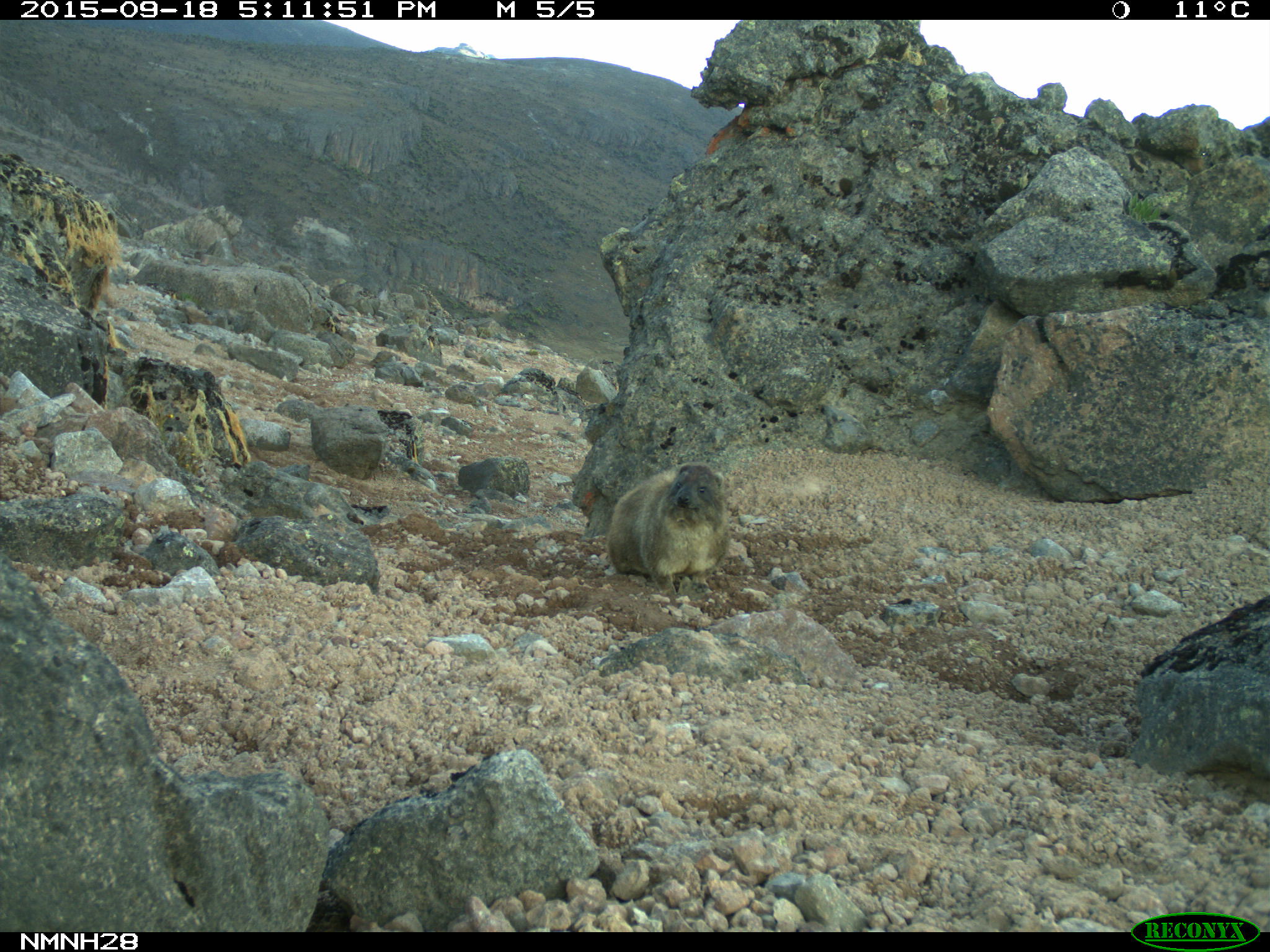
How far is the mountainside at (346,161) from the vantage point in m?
40.2

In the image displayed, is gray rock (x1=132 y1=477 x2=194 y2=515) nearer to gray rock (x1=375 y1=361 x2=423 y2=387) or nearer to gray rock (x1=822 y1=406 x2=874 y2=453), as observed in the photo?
gray rock (x1=822 y1=406 x2=874 y2=453)

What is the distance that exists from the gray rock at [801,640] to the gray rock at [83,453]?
3.47 metres

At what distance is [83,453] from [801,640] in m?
3.95

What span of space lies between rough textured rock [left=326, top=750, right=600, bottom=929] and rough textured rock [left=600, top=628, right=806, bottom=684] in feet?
4.70

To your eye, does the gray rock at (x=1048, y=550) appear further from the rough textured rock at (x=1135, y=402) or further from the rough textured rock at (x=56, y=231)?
the rough textured rock at (x=56, y=231)

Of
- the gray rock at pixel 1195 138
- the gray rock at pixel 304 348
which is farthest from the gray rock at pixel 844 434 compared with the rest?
the gray rock at pixel 304 348

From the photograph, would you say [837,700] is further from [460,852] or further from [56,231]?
[56,231]

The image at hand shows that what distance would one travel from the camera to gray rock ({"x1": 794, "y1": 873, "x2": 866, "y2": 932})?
2111 millimetres

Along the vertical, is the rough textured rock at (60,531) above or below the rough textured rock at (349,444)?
above

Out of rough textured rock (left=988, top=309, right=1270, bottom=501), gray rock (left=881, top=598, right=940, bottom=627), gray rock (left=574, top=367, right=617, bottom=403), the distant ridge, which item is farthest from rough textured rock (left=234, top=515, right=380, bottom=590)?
the distant ridge

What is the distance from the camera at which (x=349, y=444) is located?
8805 mm

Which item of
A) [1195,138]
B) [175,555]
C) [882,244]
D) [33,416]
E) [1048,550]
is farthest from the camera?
[882,244]
